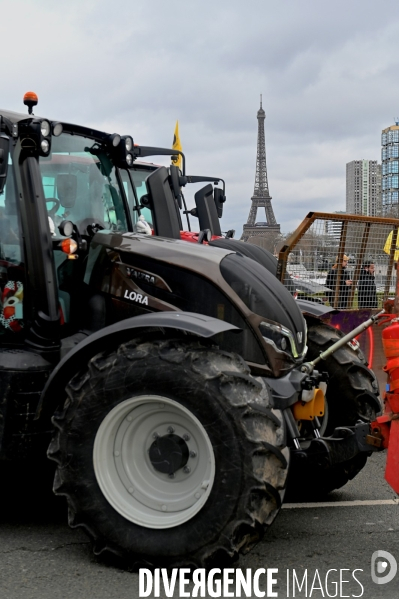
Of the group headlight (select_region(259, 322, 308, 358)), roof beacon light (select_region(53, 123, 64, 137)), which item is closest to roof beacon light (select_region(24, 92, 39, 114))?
roof beacon light (select_region(53, 123, 64, 137))

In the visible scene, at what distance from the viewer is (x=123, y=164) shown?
17.8 ft

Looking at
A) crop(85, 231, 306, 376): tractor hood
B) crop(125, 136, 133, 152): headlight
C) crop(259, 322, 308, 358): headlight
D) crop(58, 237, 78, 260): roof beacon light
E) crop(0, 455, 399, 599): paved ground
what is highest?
crop(125, 136, 133, 152): headlight

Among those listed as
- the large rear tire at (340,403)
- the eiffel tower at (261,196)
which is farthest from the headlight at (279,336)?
the eiffel tower at (261,196)

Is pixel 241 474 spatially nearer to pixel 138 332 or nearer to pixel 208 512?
pixel 208 512

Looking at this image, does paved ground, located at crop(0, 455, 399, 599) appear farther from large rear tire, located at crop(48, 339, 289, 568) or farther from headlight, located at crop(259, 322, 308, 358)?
headlight, located at crop(259, 322, 308, 358)

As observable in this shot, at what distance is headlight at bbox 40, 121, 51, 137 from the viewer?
4.61 meters

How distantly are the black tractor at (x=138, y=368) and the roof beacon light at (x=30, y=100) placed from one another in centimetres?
1

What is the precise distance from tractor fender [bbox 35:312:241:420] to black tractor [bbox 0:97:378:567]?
0.01 m

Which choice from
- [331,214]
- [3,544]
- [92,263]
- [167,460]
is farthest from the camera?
[331,214]

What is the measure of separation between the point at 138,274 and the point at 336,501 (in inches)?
92.4

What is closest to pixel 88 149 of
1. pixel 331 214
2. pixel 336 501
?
pixel 336 501

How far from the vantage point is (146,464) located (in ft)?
14.0

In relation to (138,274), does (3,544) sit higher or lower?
lower

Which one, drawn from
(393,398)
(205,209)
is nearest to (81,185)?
(393,398)
